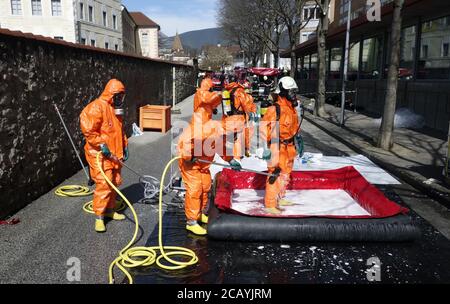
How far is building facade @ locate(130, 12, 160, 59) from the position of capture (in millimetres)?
75500

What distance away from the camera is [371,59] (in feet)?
64.6

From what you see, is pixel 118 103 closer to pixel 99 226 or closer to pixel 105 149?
pixel 105 149

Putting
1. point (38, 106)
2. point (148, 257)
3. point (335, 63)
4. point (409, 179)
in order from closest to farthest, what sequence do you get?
1. point (148, 257)
2. point (38, 106)
3. point (409, 179)
4. point (335, 63)

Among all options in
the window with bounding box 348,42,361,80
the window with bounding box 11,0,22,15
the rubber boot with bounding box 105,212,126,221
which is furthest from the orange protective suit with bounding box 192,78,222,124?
the window with bounding box 11,0,22,15

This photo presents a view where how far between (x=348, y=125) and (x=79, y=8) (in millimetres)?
33849

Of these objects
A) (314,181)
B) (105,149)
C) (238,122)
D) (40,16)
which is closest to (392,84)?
(238,122)

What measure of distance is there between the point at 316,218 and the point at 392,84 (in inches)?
247

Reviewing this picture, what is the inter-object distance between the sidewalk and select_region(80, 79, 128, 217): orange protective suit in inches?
199

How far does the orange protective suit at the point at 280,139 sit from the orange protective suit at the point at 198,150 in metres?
0.85

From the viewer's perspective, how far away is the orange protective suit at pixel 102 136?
4.84 metres

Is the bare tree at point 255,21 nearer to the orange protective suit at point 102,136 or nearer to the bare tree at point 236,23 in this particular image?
the bare tree at point 236,23

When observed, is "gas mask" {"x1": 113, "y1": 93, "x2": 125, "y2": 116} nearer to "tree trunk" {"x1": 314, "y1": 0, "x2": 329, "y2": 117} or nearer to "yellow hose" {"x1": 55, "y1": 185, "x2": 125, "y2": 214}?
"yellow hose" {"x1": 55, "y1": 185, "x2": 125, "y2": 214}
